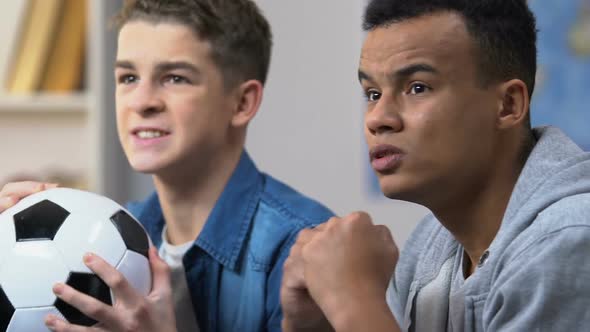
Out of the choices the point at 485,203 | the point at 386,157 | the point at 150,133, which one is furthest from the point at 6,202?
the point at 485,203

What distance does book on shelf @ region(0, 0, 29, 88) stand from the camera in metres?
2.36

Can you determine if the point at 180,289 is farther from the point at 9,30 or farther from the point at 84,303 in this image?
the point at 9,30

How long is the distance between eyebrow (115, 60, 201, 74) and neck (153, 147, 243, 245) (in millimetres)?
163

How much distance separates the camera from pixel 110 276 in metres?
1.17

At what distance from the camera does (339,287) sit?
38.3 inches

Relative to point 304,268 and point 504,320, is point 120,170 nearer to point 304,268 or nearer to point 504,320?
point 304,268

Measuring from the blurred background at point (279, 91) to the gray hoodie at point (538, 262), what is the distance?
3.95 feet

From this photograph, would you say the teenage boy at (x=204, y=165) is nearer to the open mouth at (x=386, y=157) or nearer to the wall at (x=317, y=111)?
the open mouth at (x=386, y=157)

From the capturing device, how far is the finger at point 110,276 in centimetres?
116

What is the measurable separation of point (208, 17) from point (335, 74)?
89 cm

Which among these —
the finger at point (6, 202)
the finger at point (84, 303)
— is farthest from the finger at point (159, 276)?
the finger at point (6, 202)

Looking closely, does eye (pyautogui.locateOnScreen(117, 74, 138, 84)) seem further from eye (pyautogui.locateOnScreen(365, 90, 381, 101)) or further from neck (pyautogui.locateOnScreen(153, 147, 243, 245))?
eye (pyautogui.locateOnScreen(365, 90, 381, 101))

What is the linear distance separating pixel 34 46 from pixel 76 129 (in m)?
0.27

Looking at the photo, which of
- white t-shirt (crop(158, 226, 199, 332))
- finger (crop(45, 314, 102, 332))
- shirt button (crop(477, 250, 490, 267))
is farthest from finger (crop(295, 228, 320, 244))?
white t-shirt (crop(158, 226, 199, 332))
